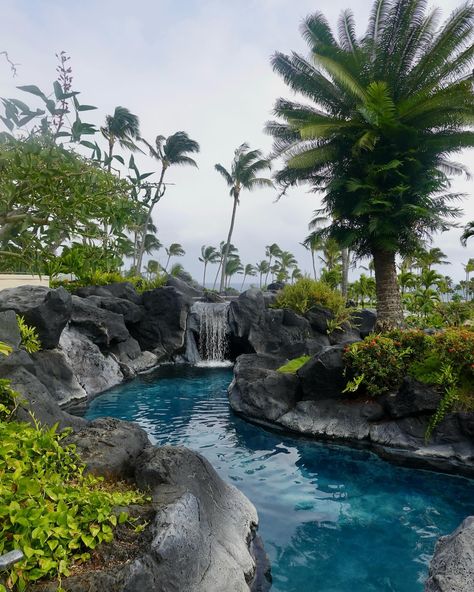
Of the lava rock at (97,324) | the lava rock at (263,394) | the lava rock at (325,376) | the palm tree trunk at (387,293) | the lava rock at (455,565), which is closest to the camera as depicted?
the lava rock at (455,565)

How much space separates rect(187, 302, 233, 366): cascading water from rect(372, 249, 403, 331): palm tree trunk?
9255 mm

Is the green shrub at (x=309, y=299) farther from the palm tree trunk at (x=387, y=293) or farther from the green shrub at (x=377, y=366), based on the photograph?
the green shrub at (x=377, y=366)

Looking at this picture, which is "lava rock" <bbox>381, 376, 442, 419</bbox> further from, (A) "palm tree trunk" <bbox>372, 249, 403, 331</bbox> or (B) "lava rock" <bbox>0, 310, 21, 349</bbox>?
(B) "lava rock" <bbox>0, 310, 21, 349</bbox>

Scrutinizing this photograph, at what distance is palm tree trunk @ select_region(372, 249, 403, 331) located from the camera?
17.0m

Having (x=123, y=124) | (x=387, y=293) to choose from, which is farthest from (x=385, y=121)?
(x=123, y=124)

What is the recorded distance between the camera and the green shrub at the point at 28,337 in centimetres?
1303

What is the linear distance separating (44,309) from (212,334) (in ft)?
36.7

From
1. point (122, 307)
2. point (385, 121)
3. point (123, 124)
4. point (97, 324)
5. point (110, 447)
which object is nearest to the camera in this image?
point (110, 447)

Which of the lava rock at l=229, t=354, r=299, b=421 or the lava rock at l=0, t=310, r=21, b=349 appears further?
the lava rock at l=229, t=354, r=299, b=421

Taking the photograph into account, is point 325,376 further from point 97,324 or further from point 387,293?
point 97,324

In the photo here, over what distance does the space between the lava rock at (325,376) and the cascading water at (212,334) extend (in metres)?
11.8

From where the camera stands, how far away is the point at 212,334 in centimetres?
2378

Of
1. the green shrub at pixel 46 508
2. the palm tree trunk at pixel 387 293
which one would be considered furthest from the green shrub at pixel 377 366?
the green shrub at pixel 46 508

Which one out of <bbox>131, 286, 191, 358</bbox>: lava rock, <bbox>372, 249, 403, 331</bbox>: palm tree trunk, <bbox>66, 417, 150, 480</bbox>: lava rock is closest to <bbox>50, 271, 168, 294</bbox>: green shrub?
<bbox>131, 286, 191, 358</bbox>: lava rock
